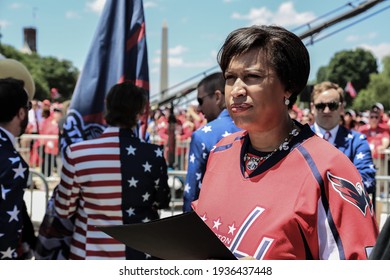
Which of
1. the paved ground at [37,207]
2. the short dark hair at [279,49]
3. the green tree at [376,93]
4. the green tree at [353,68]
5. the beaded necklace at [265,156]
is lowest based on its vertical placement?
the paved ground at [37,207]

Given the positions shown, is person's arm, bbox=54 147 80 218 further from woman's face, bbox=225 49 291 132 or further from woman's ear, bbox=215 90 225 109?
woman's face, bbox=225 49 291 132

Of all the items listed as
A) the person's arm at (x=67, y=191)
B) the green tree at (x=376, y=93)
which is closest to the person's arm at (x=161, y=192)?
the person's arm at (x=67, y=191)

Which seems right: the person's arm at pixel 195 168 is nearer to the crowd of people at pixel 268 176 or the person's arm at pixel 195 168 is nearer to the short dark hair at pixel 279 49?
Answer: the crowd of people at pixel 268 176

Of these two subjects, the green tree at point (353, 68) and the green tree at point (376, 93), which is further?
the green tree at point (353, 68)

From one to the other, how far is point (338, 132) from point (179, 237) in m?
2.61

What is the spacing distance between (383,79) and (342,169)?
7494cm

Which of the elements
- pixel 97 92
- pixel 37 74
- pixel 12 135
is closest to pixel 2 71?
pixel 12 135

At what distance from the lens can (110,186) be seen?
2.92 meters

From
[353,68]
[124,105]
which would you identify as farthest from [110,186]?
[353,68]

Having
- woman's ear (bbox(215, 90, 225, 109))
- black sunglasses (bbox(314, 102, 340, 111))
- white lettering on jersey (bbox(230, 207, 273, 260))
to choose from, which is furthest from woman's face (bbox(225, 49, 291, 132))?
black sunglasses (bbox(314, 102, 340, 111))

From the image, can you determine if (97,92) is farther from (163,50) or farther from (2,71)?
(163,50)

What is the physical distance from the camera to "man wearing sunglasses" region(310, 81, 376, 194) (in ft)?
11.7

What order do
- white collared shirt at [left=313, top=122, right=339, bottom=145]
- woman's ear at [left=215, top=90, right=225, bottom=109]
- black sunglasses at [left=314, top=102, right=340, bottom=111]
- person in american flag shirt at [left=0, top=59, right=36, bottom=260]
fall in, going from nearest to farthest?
person in american flag shirt at [left=0, top=59, right=36, bottom=260] < woman's ear at [left=215, top=90, right=225, bottom=109] < white collared shirt at [left=313, top=122, right=339, bottom=145] < black sunglasses at [left=314, top=102, right=340, bottom=111]

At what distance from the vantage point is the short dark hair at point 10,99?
270 centimetres
